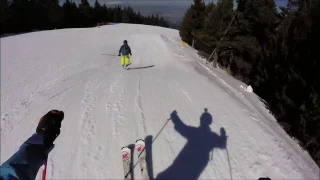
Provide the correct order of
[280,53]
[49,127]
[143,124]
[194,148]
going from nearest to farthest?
[49,127]
[194,148]
[143,124]
[280,53]

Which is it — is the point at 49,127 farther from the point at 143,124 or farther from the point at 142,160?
the point at 143,124

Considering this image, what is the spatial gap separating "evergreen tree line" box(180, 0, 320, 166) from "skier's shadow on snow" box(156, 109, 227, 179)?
386cm

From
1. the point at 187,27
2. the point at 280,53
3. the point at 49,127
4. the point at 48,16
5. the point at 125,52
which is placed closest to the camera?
the point at 49,127

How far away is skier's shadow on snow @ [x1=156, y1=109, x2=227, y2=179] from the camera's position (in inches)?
269

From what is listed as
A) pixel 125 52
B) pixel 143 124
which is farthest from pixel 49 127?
pixel 125 52

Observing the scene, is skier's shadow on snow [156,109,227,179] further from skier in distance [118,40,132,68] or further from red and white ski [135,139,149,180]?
skier in distance [118,40,132,68]

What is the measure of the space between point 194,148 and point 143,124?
81.7 inches

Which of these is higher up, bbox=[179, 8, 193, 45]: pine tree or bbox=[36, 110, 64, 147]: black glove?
bbox=[36, 110, 64, 147]: black glove

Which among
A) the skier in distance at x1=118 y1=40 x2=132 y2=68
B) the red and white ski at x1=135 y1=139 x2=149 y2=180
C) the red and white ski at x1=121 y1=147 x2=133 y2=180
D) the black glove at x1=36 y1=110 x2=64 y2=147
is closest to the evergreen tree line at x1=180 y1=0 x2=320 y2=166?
the red and white ski at x1=135 y1=139 x2=149 y2=180

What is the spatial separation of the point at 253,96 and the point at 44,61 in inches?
602

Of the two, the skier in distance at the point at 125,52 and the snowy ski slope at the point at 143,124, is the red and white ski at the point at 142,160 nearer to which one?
the snowy ski slope at the point at 143,124

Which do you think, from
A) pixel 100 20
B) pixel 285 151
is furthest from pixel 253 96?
pixel 100 20

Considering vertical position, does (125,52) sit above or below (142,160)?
above

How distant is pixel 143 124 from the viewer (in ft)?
29.3
